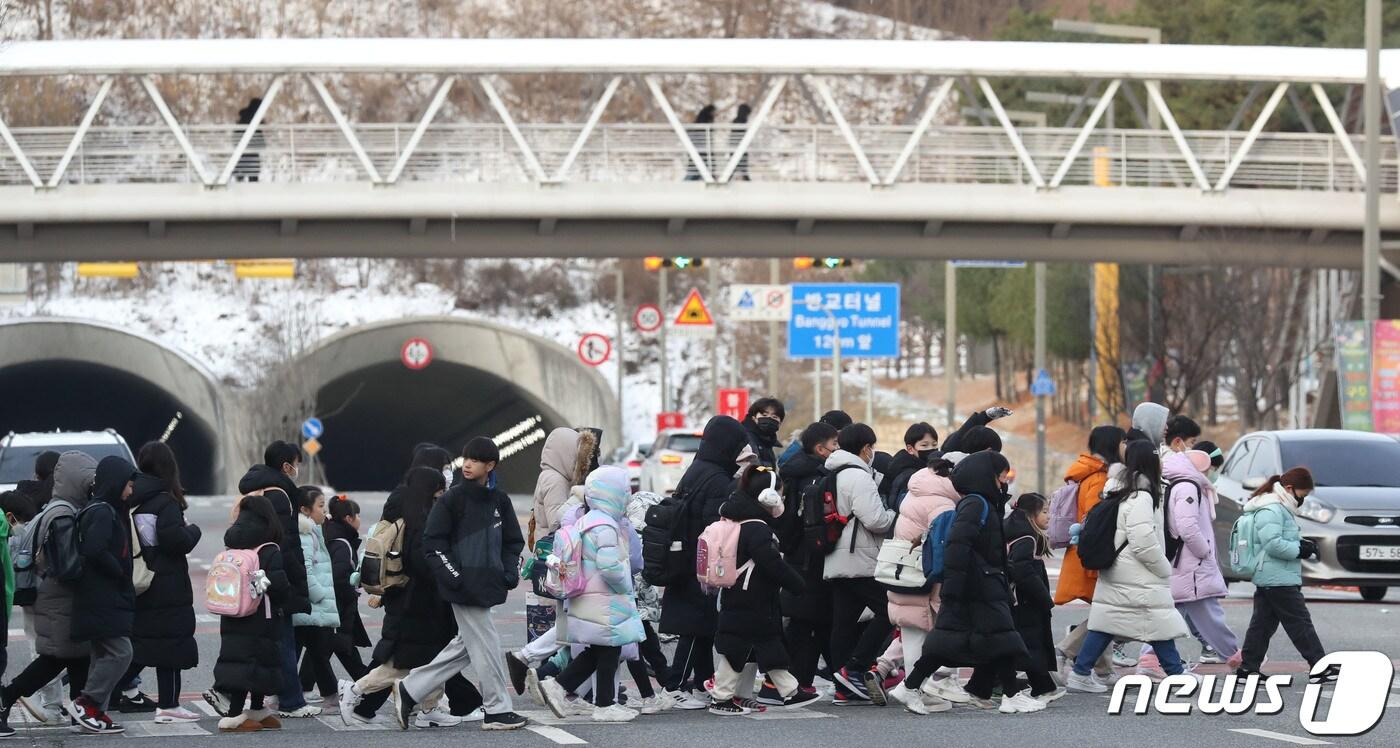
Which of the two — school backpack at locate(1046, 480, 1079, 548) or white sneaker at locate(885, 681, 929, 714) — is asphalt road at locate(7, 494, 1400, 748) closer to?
white sneaker at locate(885, 681, 929, 714)

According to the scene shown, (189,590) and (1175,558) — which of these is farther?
(1175,558)

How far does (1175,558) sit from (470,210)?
66.4ft

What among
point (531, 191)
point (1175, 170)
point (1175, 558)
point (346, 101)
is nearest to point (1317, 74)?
point (1175, 170)

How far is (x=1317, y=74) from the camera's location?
35.6 meters

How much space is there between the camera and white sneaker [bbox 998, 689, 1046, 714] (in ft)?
40.3

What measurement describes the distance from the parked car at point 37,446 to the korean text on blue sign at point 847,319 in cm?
→ 1761

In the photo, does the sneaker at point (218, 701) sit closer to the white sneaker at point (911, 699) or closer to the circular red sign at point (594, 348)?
the white sneaker at point (911, 699)

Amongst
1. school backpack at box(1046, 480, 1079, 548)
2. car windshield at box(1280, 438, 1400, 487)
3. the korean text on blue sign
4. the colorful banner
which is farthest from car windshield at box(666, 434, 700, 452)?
school backpack at box(1046, 480, 1079, 548)

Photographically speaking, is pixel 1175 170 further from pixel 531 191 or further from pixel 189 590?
pixel 189 590

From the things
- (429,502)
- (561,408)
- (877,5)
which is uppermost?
(877,5)

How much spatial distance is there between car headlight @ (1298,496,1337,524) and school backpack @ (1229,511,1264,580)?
603cm

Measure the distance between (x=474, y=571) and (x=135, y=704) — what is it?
2.58 metres

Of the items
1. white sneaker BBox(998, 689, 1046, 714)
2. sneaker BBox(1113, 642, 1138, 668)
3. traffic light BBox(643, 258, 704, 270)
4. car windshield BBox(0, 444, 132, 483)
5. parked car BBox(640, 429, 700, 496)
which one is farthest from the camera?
traffic light BBox(643, 258, 704, 270)

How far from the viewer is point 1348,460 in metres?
20.6
